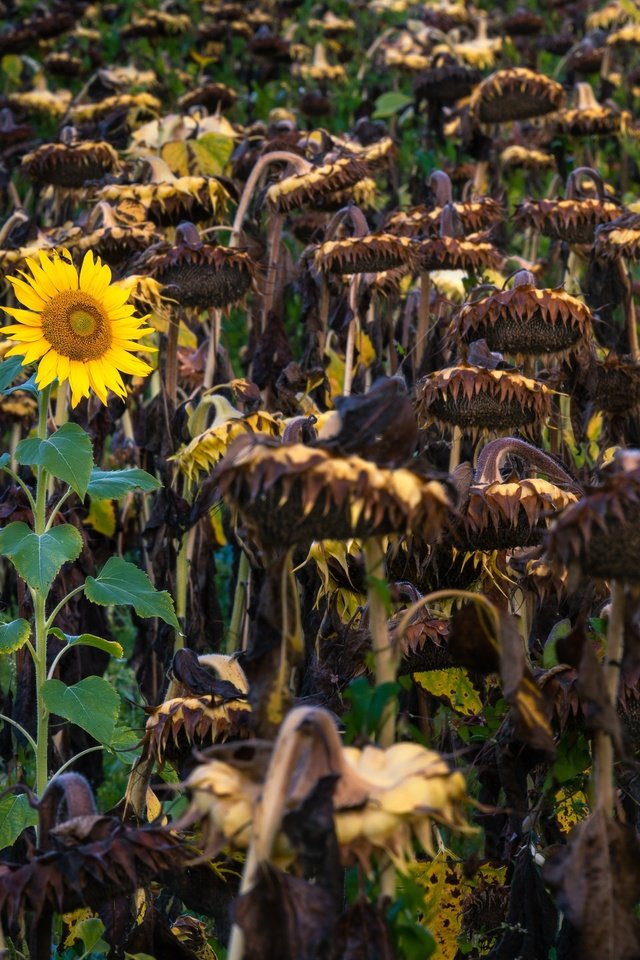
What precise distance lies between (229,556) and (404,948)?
3356 mm

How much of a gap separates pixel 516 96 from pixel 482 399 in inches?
85.6

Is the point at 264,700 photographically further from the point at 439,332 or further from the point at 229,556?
the point at 229,556

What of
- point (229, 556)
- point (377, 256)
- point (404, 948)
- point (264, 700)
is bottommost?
point (229, 556)

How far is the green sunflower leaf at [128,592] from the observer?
202 cm

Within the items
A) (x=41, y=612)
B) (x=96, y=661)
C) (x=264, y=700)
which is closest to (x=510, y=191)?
(x=96, y=661)

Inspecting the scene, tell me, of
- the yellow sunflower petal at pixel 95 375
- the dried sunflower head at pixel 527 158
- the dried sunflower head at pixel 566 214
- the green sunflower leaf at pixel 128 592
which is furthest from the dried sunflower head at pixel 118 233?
the dried sunflower head at pixel 527 158

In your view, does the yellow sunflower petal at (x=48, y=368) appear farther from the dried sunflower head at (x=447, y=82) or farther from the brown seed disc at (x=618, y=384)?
the dried sunflower head at (x=447, y=82)

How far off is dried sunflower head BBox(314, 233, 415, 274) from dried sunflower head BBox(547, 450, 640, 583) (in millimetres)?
1701

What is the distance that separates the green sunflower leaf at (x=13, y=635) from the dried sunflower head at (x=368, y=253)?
49.3 inches

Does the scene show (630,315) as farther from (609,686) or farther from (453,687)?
(609,686)

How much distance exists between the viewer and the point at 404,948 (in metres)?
1.32

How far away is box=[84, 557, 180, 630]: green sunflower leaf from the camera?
Answer: 2.02 metres

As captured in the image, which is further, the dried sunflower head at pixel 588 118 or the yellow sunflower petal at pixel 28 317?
the dried sunflower head at pixel 588 118

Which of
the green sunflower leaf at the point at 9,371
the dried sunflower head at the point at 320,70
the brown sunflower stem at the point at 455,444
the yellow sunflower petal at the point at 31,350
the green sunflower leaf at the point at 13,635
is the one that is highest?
the dried sunflower head at the point at 320,70
